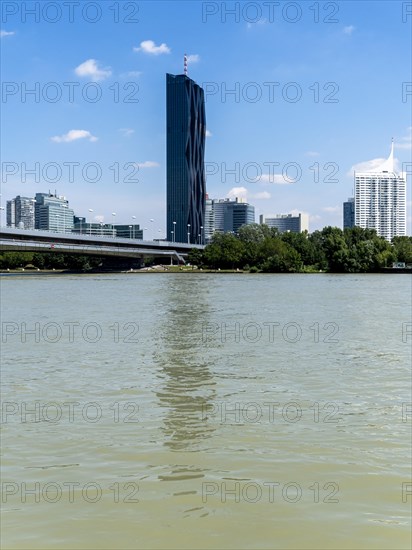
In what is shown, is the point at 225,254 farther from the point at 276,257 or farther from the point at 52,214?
the point at 52,214

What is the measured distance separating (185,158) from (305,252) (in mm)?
79000

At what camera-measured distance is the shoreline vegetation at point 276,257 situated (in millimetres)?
96938

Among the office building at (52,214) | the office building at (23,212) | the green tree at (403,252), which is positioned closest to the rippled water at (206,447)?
the green tree at (403,252)

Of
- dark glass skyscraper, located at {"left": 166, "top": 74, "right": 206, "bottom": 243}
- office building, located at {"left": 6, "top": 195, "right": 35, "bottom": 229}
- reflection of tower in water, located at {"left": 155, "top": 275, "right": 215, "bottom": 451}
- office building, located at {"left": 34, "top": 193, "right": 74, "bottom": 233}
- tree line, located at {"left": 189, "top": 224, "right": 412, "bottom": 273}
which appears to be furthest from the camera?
dark glass skyscraper, located at {"left": 166, "top": 74, "right": 206, "bottom": 243}

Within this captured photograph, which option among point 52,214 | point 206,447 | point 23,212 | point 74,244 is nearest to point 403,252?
point 74,244

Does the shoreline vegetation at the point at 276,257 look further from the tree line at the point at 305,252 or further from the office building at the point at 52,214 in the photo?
the office building at the point at 52,214

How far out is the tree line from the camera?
9644 cm

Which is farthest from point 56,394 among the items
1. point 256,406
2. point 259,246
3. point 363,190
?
point 363,190

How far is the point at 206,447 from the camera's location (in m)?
6.79

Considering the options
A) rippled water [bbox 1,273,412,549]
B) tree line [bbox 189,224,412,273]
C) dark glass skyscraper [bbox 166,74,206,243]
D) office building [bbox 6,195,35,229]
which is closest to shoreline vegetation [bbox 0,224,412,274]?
tree line [bbox 189,224,412,273]

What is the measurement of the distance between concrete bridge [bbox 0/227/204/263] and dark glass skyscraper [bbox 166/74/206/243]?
47.9 m

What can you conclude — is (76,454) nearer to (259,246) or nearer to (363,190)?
(259,246)

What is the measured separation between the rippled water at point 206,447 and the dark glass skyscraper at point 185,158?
166 metres

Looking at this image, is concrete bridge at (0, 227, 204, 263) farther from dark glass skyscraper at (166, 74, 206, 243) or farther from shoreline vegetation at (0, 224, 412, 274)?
dark glass skyscraper at (166, 74, 206, 243)
